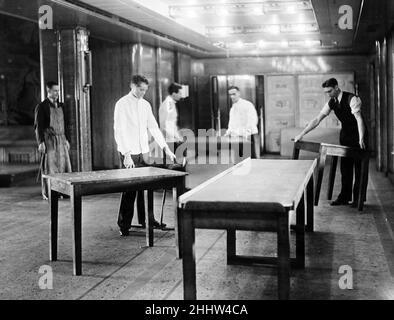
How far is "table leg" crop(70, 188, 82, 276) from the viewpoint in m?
4.29

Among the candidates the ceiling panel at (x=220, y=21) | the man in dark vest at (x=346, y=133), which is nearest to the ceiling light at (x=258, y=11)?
the ceiling panel at (x=220, y=21)

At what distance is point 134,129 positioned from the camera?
610 centimetres

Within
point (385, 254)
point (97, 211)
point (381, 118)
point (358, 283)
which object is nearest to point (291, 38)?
point (381, 118)

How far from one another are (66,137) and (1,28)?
21.4 ft

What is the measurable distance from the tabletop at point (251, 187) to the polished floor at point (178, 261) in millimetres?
800

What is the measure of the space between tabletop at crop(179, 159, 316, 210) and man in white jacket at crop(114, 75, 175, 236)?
4.96ft

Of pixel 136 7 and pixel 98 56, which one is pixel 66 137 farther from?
pixel 98 56

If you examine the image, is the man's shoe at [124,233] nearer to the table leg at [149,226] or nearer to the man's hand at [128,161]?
the table leg at [149,226]

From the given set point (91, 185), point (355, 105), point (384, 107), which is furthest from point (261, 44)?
point (91, 185)

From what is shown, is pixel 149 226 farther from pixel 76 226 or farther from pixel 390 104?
pixel 390 104

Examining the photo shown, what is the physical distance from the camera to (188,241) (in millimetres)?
3285

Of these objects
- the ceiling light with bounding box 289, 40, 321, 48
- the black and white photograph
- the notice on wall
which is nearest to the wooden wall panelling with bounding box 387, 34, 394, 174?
the black and white photograph

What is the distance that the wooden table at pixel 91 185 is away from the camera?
4.33m

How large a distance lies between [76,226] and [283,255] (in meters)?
1.95
